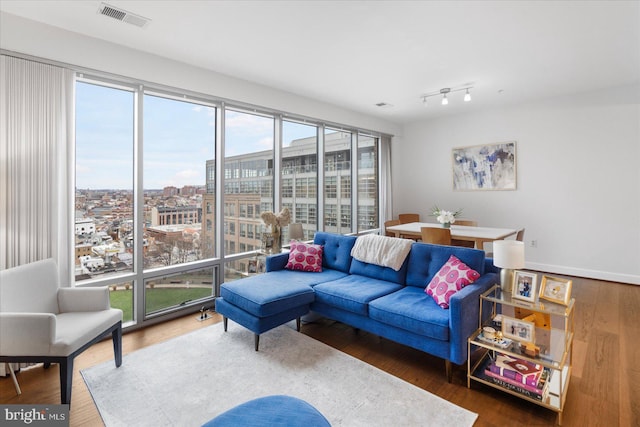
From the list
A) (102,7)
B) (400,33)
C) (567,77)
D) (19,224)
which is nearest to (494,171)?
(567,77)

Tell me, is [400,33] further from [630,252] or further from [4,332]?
[630,252]

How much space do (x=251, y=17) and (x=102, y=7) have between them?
112 cm

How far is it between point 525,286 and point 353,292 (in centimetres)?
131

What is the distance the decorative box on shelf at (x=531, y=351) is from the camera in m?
1.96

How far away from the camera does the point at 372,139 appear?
6402mm

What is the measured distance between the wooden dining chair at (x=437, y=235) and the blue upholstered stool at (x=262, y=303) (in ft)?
6.29

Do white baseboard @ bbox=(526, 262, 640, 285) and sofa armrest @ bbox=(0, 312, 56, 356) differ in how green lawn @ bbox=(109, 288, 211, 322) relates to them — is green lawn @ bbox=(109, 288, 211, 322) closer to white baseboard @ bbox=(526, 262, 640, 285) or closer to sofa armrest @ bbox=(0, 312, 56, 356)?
sofa armrest @ bbox=(0, 312, 56, 356)

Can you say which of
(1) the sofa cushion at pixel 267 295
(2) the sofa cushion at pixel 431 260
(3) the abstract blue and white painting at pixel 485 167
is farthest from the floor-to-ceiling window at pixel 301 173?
(3) the abstract blue and white painting at pixel 485 167

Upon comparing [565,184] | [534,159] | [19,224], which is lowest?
[19,224]

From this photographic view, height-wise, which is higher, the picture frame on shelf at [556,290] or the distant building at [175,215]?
the distant building at [175,215]

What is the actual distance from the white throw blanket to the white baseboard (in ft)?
11.6

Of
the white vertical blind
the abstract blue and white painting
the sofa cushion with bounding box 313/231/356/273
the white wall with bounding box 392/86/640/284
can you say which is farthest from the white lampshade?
the abstract blue and white painting

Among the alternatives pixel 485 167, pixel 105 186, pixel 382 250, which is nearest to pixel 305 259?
pixel 382 250

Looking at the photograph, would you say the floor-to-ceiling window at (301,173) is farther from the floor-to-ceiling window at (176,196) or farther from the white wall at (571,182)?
the white wall at (571,182)
